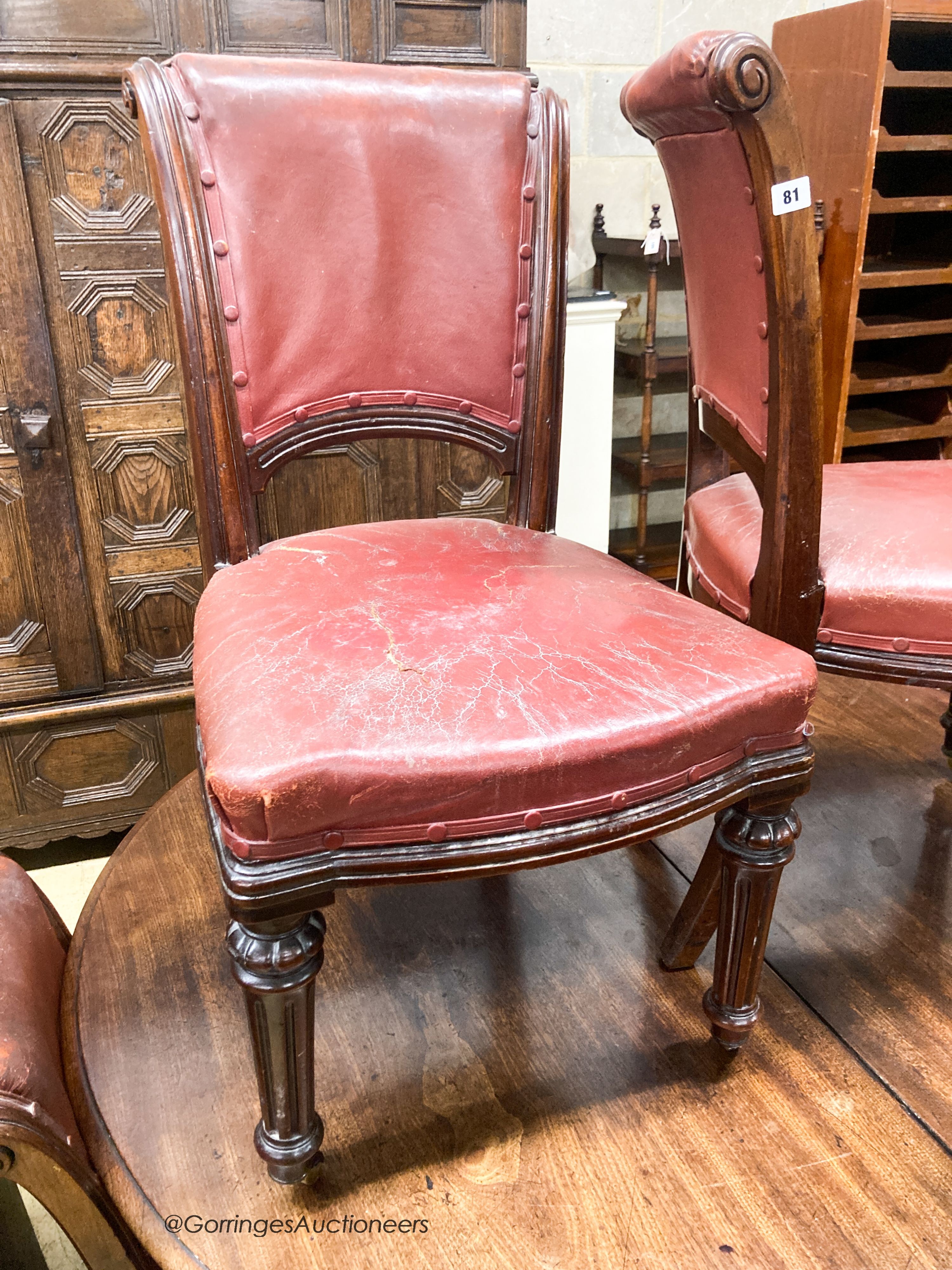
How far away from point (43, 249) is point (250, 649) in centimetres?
101

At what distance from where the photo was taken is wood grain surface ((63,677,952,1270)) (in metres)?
0.78

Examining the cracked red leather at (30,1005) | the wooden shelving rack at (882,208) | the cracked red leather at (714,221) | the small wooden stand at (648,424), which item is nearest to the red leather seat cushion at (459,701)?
the cracked red leather at (714,221)

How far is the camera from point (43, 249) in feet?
4.83

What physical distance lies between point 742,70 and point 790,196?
0.34 ft

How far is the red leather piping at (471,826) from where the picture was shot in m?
0.68

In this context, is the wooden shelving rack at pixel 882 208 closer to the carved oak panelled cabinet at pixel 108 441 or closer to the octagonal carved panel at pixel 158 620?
the carved oak panelled cabinet at pixel 108 441

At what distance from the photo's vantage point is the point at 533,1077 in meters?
0.94

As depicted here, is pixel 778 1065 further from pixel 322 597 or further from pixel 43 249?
pixel 43 249

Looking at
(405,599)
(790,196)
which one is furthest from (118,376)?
(790,196)

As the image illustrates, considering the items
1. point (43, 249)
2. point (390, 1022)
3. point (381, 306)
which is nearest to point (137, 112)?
point (381, 306)

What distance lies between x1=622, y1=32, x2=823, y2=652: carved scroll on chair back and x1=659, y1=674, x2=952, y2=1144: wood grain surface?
38 cm

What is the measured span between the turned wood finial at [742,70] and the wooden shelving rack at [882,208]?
1.36 meters

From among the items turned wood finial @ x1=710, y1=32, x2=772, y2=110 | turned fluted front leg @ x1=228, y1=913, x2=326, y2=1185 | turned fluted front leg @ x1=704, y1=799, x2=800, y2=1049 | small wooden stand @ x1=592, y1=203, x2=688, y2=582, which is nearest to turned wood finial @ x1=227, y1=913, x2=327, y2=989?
turned fluted front leg @ x1=228, y1=913, x2=326, y2=1185

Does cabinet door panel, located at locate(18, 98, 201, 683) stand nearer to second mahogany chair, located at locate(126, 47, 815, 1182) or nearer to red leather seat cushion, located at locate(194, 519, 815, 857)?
second mahogany chair, located at locate(126, 47, 815, 1182)
